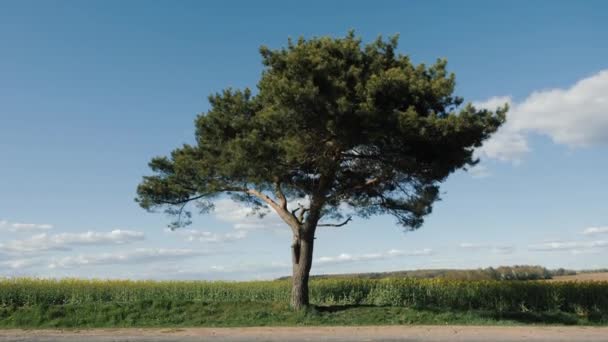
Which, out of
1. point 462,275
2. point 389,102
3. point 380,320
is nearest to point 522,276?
point 462,275

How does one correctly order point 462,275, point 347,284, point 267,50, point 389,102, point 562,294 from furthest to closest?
A: point 462,275, point 347,284, point 562,294, point 267,50, point 389,102

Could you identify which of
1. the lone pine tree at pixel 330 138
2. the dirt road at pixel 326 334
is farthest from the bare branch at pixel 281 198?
the dirt road at pixel 326 334

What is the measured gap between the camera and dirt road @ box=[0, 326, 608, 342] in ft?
54.3

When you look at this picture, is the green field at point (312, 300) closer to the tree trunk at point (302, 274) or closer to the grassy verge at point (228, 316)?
the grassy verge at point (228, 316)

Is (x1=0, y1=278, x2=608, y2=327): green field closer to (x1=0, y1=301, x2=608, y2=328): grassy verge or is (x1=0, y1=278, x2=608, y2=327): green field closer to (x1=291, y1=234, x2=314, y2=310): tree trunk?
(x1=0, y1=301, x2=608, y2=328): grassy verge

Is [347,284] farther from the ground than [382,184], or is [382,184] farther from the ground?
[382,184]

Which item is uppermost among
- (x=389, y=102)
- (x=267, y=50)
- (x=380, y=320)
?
(x=267, y=50)

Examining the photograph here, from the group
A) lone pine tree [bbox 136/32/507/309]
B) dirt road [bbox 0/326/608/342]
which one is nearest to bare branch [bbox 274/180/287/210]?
lone pine tree [bbox 136/32/507/309]

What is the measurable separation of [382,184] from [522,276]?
24.1m

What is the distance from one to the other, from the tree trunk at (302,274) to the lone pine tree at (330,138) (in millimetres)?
41

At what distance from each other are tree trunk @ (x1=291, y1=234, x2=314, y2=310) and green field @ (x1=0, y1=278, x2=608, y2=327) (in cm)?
58

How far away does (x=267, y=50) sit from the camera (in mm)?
21375

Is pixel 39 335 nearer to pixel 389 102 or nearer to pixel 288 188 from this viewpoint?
pixel 288 188

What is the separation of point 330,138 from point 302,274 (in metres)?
5.89
